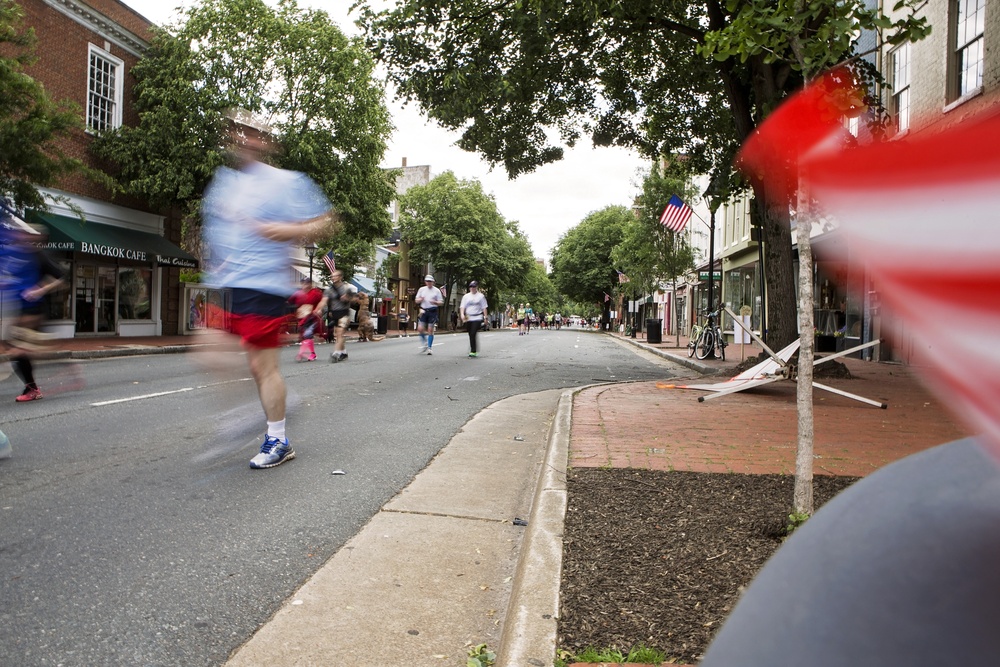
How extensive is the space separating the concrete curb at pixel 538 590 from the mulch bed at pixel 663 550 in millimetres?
46

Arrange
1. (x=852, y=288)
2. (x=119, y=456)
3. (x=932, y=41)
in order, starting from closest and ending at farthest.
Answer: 1. (x=852, y=288)
2. (x=119, y=456)
3. (x=932, y=41)

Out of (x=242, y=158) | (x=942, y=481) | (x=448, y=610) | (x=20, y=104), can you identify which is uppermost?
(x=20, y=104)

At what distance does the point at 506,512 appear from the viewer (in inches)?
156

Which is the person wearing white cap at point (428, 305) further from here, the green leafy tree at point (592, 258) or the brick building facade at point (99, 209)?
the green leafy tree at point (592, 258)

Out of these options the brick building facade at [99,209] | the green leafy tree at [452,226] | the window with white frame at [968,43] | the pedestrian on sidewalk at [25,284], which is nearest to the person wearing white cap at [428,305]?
the brick building facade at [99,209]

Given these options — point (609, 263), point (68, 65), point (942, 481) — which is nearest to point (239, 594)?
point (942, 481)

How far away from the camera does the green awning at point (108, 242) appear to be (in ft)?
58.0

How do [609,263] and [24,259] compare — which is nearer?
[24,259]

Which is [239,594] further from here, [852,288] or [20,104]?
[20,104]

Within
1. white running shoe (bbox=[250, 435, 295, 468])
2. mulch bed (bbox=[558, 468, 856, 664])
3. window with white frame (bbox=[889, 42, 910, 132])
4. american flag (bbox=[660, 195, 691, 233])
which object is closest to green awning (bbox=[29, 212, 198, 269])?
white running shoe (bbox=[250, 435, 295, 468])

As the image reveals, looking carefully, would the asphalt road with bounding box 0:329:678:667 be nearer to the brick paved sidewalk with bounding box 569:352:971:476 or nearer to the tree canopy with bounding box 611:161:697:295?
the brick paved sidewalk with bounding box 569:352:971:476

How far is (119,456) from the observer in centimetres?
483

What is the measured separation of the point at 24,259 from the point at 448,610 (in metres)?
5.68

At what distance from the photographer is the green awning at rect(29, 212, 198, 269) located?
17.7 m
